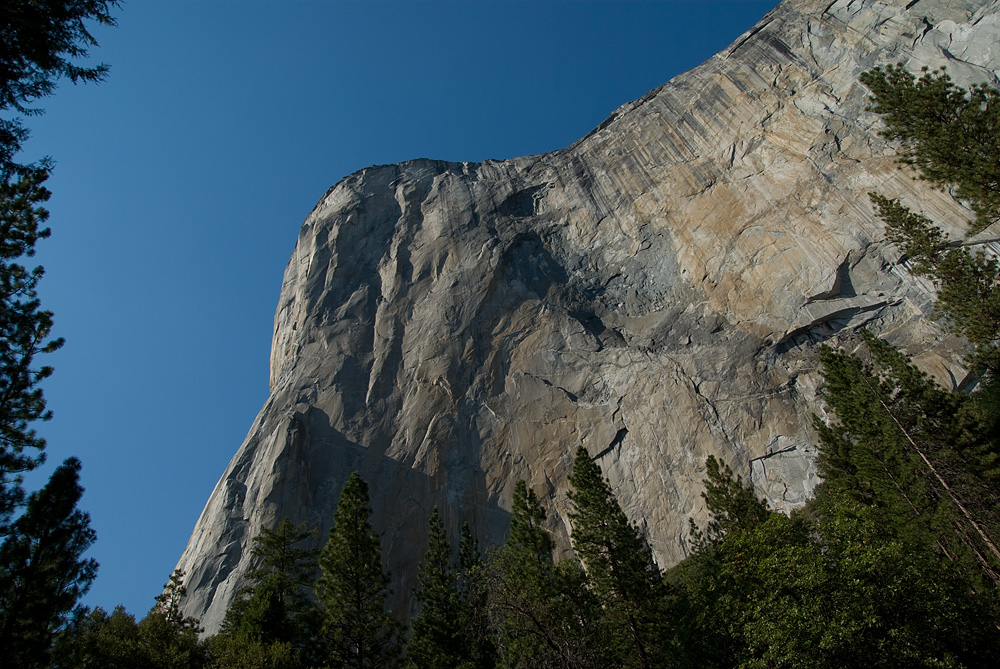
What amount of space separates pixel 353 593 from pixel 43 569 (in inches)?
410

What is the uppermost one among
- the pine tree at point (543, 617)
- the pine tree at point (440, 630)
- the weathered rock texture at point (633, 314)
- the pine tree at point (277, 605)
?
the weathered rock texture at point (633, 314)

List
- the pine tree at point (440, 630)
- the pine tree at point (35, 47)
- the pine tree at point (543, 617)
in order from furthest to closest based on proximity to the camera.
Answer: the pine tree at point (440, 630)
the pine tree at point (543, 617)
the pine tree at point (35, 47)

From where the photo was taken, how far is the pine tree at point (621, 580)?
17.0 metres

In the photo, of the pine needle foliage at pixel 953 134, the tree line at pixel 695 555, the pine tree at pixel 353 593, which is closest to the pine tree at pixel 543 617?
the tree line at pixel 695 555

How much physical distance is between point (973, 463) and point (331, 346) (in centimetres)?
3934

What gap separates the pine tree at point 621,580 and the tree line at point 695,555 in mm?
65

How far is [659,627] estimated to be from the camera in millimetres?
17344

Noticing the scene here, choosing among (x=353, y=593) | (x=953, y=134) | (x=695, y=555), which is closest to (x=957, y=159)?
(x=953, y=134)

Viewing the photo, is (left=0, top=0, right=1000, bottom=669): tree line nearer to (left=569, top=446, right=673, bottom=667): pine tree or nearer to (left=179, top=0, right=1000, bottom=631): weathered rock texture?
(left=569, top=446, right=673, bottom=667): pine tree

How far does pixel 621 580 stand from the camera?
60.4 ft

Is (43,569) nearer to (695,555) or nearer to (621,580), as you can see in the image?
(621,580)

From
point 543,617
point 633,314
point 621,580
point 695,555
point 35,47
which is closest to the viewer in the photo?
point 35,47

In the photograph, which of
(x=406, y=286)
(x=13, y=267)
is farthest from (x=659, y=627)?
(x=406, y=286)

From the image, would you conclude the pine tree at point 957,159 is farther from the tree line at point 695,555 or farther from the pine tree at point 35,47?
the pine tree at point 35,47
